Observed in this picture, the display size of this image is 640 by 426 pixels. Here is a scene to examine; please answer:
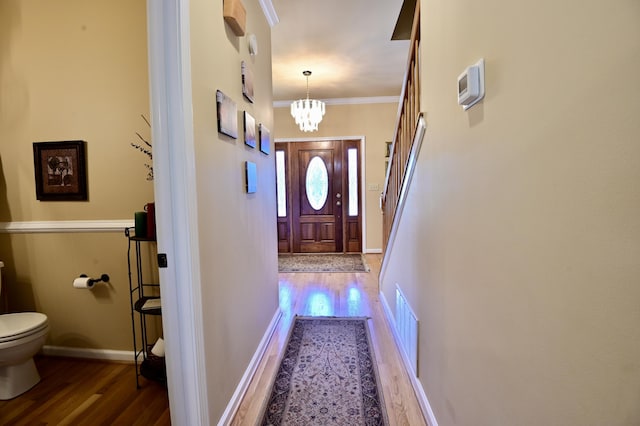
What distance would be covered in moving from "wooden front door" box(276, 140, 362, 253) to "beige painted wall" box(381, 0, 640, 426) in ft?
14.3

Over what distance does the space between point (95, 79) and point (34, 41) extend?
525mm

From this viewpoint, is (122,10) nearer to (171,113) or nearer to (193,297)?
(171,113)

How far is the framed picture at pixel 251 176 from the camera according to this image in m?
1.90

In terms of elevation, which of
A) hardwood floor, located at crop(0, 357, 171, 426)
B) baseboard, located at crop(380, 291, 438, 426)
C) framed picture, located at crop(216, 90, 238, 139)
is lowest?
hardwood floor, located at crop(0, 357, 171, 426)

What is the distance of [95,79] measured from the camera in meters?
2.01

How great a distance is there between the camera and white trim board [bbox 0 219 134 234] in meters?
2.06

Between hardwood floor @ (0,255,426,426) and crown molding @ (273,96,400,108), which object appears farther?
crown molding @ (273,96,400,108)

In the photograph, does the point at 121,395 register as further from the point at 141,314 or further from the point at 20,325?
the point at 20,325

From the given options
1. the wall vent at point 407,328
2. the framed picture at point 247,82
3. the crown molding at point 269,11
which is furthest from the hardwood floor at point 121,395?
the crown molding at point 269,11

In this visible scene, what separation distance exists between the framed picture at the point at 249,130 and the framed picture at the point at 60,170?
1.14 metres

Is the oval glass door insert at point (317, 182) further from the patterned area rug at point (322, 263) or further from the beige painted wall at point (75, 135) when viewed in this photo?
the beige painted wall at point (75, 135)

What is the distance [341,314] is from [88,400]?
195 centimetres

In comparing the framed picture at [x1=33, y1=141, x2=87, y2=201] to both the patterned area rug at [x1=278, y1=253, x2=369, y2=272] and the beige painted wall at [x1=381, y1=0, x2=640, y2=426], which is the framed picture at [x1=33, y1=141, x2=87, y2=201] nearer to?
the beige painted wall at [x1=381, y1=0, x2=640, y2=426]

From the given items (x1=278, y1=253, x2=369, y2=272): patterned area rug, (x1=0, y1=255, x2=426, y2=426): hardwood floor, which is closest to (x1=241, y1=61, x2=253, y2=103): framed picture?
(x1=0, y1=255, x2=426, y2=426): hardwood floor
